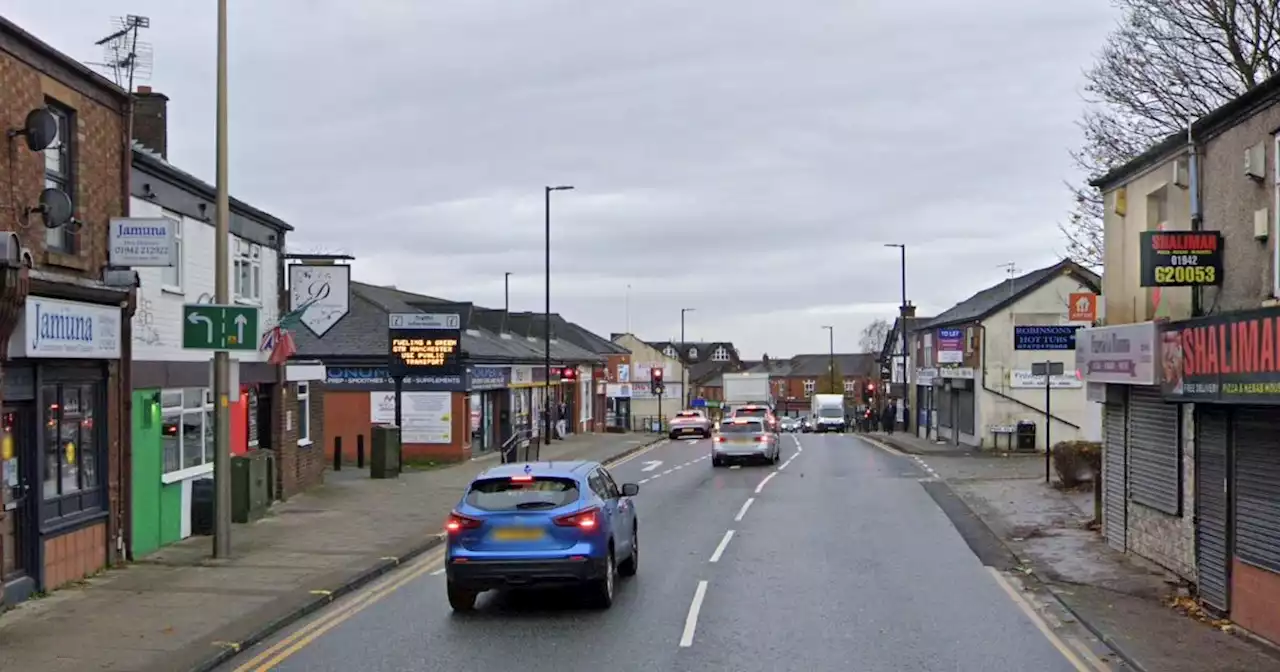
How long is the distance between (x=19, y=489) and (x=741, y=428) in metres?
25.8

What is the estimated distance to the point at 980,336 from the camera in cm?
4397

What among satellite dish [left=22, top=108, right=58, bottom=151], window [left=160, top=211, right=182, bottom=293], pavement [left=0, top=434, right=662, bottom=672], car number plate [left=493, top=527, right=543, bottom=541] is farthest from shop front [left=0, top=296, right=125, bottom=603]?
car number plate [left=493, top=527, right=543, bottom=541]

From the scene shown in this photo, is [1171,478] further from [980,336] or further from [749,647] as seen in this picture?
[980,336]

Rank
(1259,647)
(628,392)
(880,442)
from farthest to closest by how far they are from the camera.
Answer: (628,392) < (880,442) < (1259,647)

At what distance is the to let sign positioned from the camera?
79.9 feet

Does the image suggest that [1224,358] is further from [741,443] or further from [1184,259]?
[741,443]

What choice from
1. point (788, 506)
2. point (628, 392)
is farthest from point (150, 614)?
point (628, 392)

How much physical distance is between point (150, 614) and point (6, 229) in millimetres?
4373

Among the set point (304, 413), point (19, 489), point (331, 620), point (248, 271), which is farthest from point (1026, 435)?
point (19, 489)

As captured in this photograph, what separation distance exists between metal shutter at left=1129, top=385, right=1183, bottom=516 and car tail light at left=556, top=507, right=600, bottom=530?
23.6ft

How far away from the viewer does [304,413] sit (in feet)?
89.5

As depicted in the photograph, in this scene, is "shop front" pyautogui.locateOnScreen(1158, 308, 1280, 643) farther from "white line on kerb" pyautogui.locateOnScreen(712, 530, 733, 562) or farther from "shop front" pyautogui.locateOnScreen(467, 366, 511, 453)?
"shop front" pyautogui.locateOnScreen(467, 366, 511, 453)

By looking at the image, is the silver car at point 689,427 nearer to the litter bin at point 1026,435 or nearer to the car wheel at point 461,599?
the litter bin at point 1026,435

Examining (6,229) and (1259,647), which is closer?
(1259,647)
